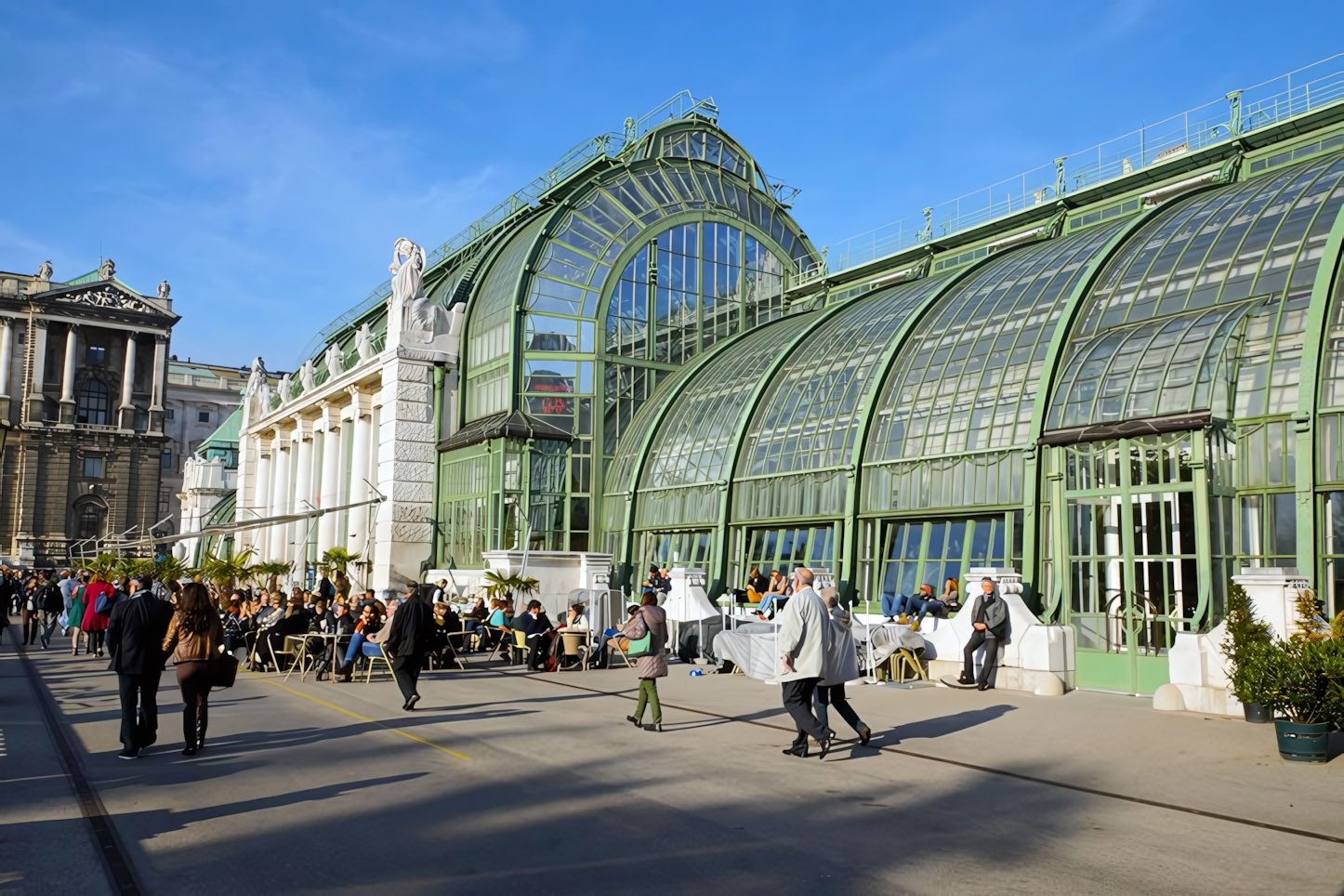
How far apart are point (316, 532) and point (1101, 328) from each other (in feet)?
121

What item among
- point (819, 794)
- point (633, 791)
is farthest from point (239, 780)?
point (819, 794)

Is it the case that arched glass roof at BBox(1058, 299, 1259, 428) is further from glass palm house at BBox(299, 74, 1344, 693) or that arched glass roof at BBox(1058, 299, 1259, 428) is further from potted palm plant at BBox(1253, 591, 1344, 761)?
potted palm plant at BBox(1253, 591, 1344, 761)

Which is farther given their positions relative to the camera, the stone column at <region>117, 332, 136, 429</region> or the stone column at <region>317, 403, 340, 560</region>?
the stone column at <region>117, 332, 136, 429</region>

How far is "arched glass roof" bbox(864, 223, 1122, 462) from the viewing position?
21906mm

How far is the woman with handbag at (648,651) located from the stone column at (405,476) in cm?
2424

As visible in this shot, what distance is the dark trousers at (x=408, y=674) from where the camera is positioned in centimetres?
1561

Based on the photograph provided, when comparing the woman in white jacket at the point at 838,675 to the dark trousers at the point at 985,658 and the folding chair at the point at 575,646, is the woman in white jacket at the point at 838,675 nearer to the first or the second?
the dark trousers at the point at 985,658

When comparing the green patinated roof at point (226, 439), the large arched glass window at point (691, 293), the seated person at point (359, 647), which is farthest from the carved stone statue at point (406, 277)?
the green patinated roof at point (226, 439)

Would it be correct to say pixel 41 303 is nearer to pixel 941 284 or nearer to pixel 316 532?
pixel 316 532

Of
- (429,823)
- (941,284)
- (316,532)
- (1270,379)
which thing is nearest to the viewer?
(429,823)

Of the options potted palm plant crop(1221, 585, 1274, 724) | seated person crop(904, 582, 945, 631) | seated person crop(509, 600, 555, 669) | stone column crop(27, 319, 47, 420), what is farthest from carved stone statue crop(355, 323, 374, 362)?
stone column crop(27, 319, 47, 420)

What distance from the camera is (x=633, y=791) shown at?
9.66 metres

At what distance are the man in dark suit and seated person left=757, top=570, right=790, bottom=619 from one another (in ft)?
41.9

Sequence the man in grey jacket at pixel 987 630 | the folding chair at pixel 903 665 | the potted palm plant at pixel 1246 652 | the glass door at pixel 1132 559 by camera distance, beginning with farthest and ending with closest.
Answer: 1. the folding chair at pixel 903 665
2. the man in grey jacket at pixel 987 630
3. the glass door at pixel 1132 559
4. the potted palm plant at pixel 1246 652
